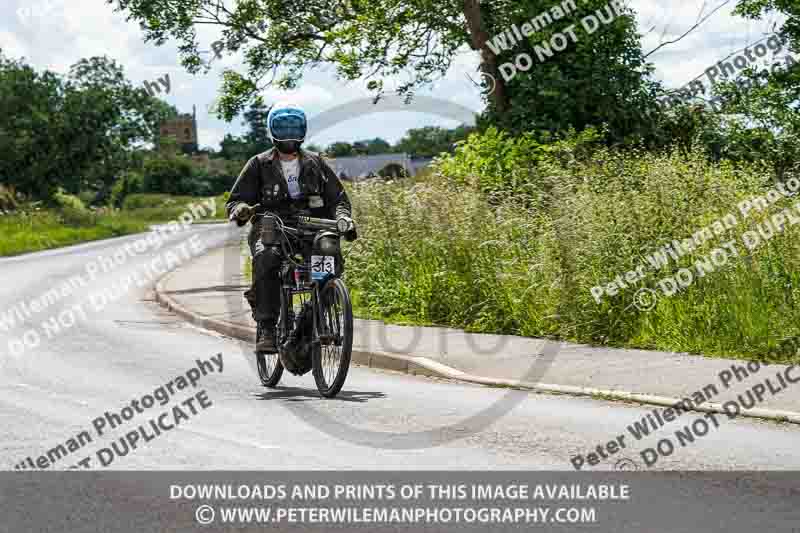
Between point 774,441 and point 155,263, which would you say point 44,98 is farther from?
point 774,441

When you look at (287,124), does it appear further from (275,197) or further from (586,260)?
(586,260)

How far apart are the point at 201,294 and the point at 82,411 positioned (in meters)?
12.2

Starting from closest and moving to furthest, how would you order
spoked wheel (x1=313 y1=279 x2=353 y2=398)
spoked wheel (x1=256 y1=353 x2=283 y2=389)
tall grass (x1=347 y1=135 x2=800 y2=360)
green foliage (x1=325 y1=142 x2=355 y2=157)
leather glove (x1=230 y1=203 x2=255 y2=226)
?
spoked wheel (x1=313 y1=279 x2=353 y2=398) < leather glove (x1=230 y1=203 x2=255 y2=226) < spoked wheel (x1=256 y1=353 x2=283 y2=389) < tall grass (x1=347 y1=135 x2=800 y2=360) < green foliage (x1=325 y1=142 x2=355 y2=157)

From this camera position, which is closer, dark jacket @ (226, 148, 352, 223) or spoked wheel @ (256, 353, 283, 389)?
dark jacket @ (226, 148, 352, 223)

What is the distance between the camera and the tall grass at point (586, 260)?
11.0 m

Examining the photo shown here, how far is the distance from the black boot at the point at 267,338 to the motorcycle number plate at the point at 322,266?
2.53 ft

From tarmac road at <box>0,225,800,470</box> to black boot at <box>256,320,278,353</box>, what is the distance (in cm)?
42

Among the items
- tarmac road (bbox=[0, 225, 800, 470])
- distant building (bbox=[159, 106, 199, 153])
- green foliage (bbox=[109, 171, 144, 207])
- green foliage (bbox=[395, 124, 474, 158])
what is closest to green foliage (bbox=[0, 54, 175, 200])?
green foliage (bbox=[109, 171, 144, 207])

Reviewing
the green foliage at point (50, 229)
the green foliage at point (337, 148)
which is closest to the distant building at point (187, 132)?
the green foliage at point (50, 229)

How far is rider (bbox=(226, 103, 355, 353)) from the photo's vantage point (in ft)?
31.0

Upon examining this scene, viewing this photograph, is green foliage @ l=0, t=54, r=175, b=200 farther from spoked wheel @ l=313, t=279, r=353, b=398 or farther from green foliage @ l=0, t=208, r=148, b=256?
spoked wheel @ l=313, t=279, r=353, b=398

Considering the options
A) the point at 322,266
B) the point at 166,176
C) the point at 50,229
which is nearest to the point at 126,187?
the point at 166,176

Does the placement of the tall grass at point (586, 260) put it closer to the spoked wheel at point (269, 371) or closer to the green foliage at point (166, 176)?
the spoked wheel at point (269, 371)

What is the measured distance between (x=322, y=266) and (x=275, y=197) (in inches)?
32.9
